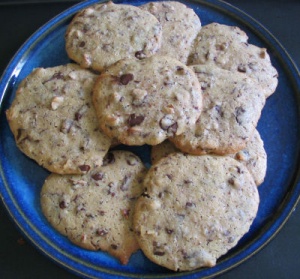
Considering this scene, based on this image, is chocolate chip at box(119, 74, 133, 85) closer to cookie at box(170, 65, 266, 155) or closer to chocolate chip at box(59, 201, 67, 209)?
cookie at box(170, 65, 266, 155)

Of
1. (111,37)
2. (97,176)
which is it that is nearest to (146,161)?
(97,176)

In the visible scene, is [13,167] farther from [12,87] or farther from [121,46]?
[121,46]

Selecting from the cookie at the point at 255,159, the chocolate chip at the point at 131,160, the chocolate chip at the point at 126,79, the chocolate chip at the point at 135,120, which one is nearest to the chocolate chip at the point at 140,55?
the chocolate chip at the point at 126,79

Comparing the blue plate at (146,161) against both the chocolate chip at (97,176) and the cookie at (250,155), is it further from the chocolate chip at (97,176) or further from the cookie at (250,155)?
the chocolate chip at (97,176)

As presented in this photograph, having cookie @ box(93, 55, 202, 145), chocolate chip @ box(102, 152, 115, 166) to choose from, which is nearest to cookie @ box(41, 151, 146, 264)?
chocolate chip @ box(102, 152, 115, 166)

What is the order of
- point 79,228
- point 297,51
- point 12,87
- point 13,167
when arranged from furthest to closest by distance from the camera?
point 297,51, point 12,87, point 13,167, point 79,228

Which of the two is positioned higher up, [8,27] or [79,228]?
[8,27]

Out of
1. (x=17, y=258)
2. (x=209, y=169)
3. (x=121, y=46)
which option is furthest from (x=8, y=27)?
(x=209, y=169)
